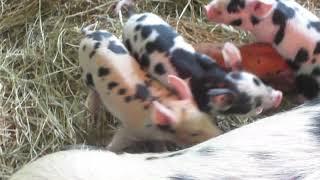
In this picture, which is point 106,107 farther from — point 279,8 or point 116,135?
point 279,8

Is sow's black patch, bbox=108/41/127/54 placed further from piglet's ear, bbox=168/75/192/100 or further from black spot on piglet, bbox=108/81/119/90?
piglet's ear, bbox=168/75/192/100

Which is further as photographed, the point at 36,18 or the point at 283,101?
the point at 36,18

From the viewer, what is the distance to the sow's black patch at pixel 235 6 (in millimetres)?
2332

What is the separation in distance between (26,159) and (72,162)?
1.96 feet

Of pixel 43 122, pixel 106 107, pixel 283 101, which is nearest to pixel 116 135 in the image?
pixel 106 107

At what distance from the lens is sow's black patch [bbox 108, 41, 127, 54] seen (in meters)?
2.22

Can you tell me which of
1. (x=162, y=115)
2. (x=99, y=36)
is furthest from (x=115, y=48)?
(x=162, y=115)

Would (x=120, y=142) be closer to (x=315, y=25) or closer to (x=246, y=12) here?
(x=246, y=12)

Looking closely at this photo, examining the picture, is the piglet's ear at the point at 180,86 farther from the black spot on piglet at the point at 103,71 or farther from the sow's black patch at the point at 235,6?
the sow's black patch at the point at 235,6

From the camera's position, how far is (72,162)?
1.75 metres

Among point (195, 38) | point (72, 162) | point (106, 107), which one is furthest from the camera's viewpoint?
point (195, 38)

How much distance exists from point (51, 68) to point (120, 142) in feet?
1.40

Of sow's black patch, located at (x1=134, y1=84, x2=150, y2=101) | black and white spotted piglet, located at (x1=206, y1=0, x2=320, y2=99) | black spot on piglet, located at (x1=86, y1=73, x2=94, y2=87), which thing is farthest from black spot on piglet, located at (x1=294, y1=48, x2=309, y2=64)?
black spot on piglet, located at (x1=86, y1=73, x2=94, y2=87)

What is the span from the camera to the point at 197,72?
219cm
